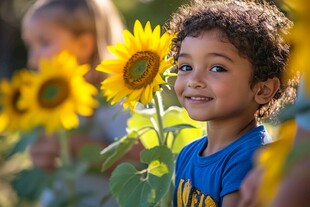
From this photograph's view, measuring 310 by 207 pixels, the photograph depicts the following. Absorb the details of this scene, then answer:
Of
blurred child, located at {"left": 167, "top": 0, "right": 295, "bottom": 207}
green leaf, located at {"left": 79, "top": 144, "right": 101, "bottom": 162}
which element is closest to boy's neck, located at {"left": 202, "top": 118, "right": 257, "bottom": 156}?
blurred child, located at {"left": 167, "top": 0, "right": 295, "bottom": 207}

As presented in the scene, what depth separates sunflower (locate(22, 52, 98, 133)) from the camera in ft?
8.57

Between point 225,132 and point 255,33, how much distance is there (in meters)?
0.19

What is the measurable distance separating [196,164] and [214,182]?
0.11 m

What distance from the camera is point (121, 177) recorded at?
5.29ft

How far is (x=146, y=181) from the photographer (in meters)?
1.58

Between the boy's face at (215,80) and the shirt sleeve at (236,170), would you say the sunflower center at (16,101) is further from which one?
the shirt sleeve at (236,170)

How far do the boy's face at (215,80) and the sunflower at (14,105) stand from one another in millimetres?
1326

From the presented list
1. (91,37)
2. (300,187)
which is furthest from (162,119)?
(91,37)

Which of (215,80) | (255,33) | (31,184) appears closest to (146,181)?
(215,80)

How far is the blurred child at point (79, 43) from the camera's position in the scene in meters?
2.76

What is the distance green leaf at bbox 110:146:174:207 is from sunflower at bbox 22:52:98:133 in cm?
100

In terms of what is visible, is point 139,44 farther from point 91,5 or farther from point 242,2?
point 91,5

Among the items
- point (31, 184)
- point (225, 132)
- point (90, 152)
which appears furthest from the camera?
point (31, 184)

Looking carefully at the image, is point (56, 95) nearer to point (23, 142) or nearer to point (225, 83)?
point (23, 142)
